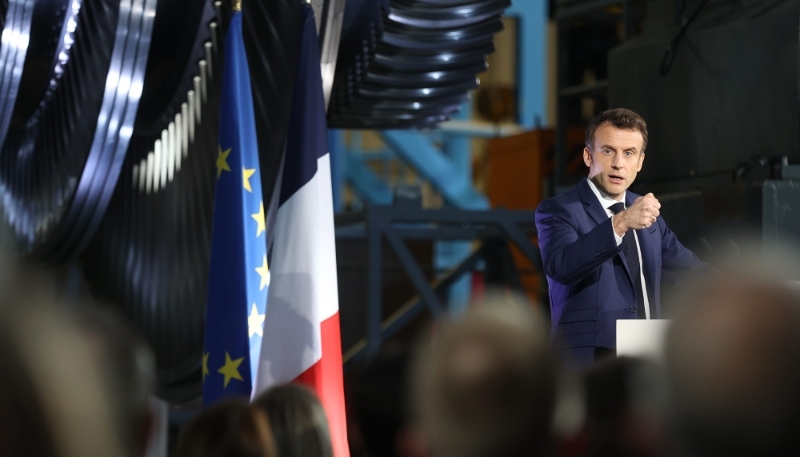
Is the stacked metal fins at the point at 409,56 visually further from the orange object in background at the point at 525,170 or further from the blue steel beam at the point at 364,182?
the blue steel beam at the point at 364,182

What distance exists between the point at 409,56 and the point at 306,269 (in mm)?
1182

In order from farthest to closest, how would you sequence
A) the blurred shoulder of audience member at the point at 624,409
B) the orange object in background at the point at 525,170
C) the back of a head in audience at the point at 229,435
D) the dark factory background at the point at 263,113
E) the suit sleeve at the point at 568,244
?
the orange object in background at the point at 525,170, the dark factory background at the point at 263,113, the suit sleeve at the point at 568,244, the back of a head in audience at the point at 229,435, the blurred shoulder of audience member at the point at 624,409

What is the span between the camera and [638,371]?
4.07ft

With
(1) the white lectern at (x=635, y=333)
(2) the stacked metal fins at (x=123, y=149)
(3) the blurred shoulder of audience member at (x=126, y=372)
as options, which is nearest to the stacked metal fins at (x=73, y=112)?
(2) the stacked metal fins at (x=123, y=149)

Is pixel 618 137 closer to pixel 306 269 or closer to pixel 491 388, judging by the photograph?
pixel 306 269

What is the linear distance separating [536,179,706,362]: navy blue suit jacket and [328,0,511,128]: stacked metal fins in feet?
4.06

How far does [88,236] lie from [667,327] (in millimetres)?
4164

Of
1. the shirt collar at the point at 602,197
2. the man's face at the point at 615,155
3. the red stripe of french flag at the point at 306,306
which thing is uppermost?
the man's face at the point at 615,155

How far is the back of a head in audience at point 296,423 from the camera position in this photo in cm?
127

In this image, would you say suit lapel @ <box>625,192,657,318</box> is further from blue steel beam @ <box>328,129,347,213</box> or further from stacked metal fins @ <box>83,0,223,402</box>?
blue steel beam @ <box>328,129,347,213</box>

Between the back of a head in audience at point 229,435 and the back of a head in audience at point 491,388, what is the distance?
27 cm

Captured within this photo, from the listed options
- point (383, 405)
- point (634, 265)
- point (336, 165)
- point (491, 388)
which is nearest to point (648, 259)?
point (634, 265)

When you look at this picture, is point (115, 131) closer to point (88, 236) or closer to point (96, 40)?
point (96, 40)


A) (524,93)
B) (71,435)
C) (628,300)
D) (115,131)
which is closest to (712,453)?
(71,435)
